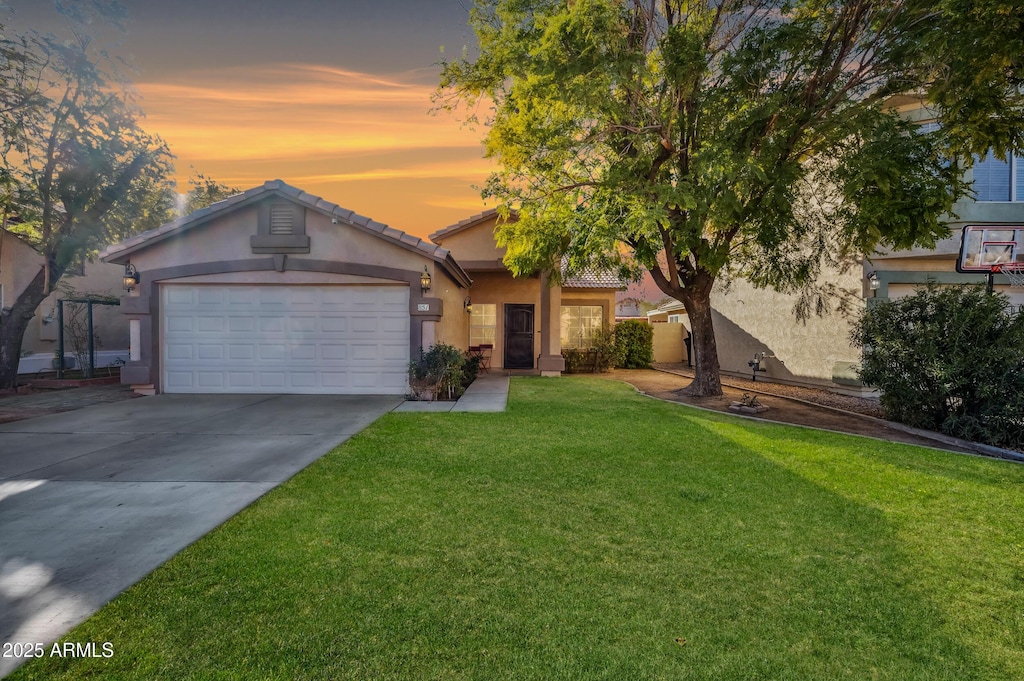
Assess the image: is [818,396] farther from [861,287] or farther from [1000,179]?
[1000,179]

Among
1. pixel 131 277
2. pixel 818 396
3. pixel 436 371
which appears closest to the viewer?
pixel 436 371

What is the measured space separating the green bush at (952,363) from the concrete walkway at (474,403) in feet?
22.2

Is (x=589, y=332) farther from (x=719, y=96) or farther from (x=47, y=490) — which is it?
(x=47, y=490)

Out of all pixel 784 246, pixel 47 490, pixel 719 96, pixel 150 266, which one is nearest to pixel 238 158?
pixel 150 266

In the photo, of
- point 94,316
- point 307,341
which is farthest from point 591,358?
point 94,316

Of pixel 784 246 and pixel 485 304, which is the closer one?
pixel 784 246

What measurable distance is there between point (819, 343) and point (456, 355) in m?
10.4

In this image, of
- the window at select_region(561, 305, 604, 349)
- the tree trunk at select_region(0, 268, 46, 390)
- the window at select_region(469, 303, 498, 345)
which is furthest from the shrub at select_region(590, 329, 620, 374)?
the tree trunk at select_region(0, 268, 46, 390)

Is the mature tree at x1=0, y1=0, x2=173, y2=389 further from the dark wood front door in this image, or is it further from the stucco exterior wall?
the dark wood front door

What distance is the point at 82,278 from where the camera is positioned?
1847cm

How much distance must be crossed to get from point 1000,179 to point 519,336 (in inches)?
532

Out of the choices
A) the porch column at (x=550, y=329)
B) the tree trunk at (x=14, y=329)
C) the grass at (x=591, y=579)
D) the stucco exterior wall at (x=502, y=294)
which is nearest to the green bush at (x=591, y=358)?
the stucco exterior wall at (x=502, y=294)

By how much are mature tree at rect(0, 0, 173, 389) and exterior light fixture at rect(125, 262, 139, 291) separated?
3.81 meters

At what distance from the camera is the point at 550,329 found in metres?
16.5
